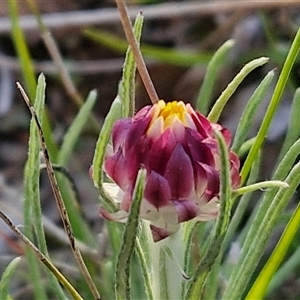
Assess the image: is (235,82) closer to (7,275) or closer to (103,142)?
(103,142)

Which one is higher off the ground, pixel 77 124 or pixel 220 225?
pixel 77 124

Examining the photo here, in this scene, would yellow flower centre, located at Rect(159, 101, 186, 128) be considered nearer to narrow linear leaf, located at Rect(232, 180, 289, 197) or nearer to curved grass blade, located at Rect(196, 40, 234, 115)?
narrow linear leaf, located at Rect(232, 180, 289, 197)

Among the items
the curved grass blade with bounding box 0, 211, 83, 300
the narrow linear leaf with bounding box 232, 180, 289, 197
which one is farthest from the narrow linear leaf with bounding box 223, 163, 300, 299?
the curved grass blade with bounding box 0, 211, 83, 300

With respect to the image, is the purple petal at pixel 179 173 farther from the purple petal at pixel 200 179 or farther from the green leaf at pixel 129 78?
the green leaf at pixel 129 78

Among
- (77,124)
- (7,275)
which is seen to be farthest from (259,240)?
(77,124)

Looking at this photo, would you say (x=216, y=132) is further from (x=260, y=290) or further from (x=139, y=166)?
(x=260, y=290)
